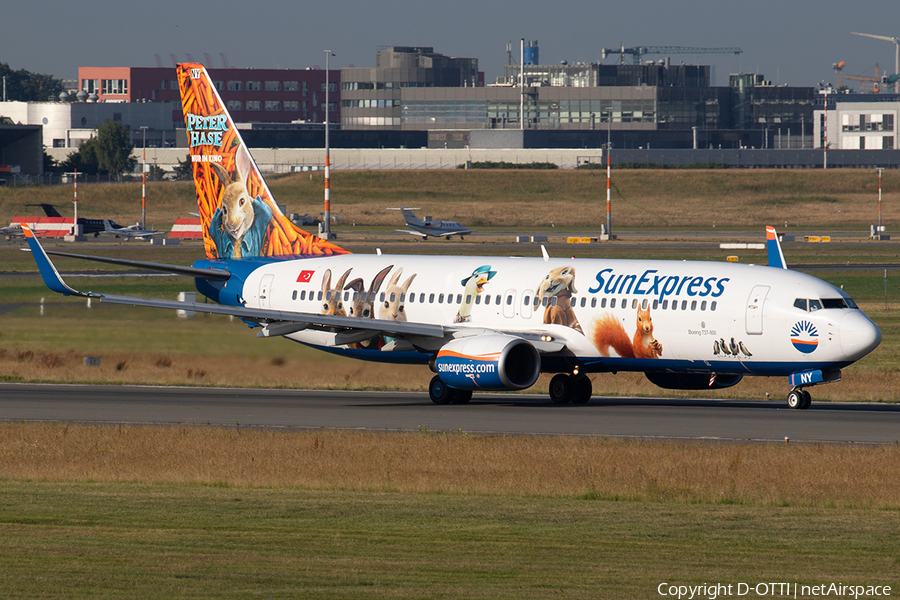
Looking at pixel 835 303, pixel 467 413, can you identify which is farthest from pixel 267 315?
pixel 835 303

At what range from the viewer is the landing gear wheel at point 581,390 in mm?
38219

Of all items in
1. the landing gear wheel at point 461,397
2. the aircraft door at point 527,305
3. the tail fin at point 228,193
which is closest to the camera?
the aircraft door at point 527,305

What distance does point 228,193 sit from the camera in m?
45.6

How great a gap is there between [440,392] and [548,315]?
4143 mm

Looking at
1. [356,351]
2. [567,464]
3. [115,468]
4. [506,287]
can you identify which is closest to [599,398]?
[506,287]

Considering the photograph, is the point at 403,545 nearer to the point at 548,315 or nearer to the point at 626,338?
the point at 626,338

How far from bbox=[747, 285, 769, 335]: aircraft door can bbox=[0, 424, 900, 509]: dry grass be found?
22.6ft

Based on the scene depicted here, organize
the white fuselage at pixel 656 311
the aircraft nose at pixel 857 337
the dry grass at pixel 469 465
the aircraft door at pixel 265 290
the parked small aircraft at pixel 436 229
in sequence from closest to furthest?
the dry grass at pixel 469 465, the aircraft nose at pixel 857 337, the white fuselage at pixel 656 311, the aircraft door at pixel 265 290, the parked small aircraft at pixel 436 229

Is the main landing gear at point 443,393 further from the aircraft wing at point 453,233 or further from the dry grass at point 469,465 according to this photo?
the aircraft wing at point 453,233

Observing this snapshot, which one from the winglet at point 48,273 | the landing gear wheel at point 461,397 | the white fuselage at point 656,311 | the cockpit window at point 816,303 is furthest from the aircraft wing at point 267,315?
the cockpit window at point 816,303

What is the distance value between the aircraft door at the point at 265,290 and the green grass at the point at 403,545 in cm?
2094

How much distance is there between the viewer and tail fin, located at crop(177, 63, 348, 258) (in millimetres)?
45000

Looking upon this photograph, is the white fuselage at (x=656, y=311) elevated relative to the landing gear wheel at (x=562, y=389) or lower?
elevated

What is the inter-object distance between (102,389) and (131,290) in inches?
1261
